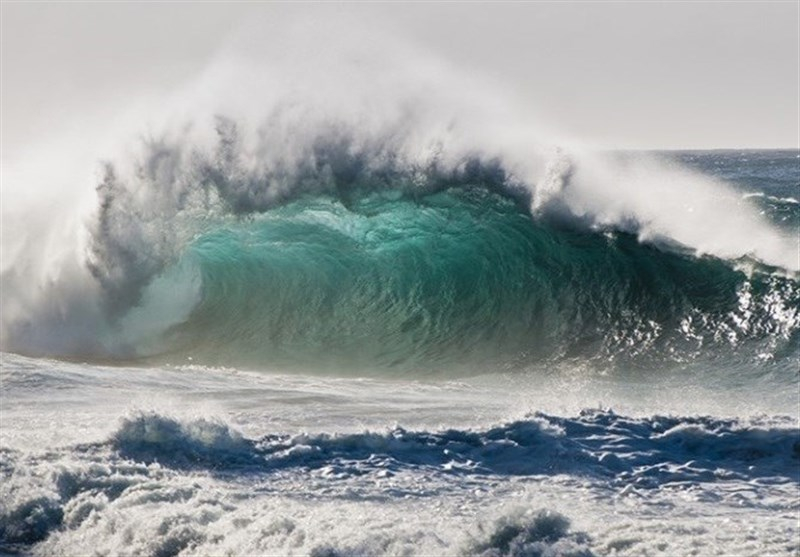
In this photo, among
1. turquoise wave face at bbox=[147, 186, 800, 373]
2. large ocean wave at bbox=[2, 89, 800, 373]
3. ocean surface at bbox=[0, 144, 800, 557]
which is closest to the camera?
ocean surface at bbox=[0, 144, 800, 557]

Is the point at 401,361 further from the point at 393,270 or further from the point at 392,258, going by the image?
the point at 392,258

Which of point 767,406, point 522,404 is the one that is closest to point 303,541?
point 522,404

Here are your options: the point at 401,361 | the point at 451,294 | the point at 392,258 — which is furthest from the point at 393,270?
the point at 401,361

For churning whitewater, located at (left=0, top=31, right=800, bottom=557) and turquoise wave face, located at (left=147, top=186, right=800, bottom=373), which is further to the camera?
turquoise wave face, located at (left=147, top=186, right=800, bottom=373)

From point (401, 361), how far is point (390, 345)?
657mm

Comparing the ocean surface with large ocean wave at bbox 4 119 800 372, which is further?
large ocean wave at bbox 4 119 800 372

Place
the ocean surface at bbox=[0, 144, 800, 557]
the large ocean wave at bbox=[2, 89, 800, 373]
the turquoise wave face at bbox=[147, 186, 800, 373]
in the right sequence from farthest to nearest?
the large ocean wave at bbox=[2, 89, 800, 373] → the turquoise wave face at bbox=[147, 186, 800, 373] → the ocean surface at bbox=[0, 144, 800, 557]

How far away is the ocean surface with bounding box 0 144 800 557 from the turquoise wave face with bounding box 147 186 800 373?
5 cm

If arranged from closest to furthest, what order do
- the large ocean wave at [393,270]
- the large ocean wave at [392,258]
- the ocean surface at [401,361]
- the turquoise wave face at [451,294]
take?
the ocean surface at [401,361] → the turquoise wave face at [451,294] → the large ocean wave at [393,270] → the large ocean wave at [392,258]

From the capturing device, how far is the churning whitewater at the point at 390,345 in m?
7.67

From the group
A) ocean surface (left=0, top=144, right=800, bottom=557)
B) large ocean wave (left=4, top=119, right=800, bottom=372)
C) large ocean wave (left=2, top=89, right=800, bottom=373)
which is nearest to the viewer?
ocean surface (left=0, top=144, right=800, bottom=557)

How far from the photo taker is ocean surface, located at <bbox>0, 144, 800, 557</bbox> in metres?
7.59

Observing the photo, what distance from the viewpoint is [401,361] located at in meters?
14.5

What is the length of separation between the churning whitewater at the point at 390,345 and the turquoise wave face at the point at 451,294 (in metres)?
0.04
